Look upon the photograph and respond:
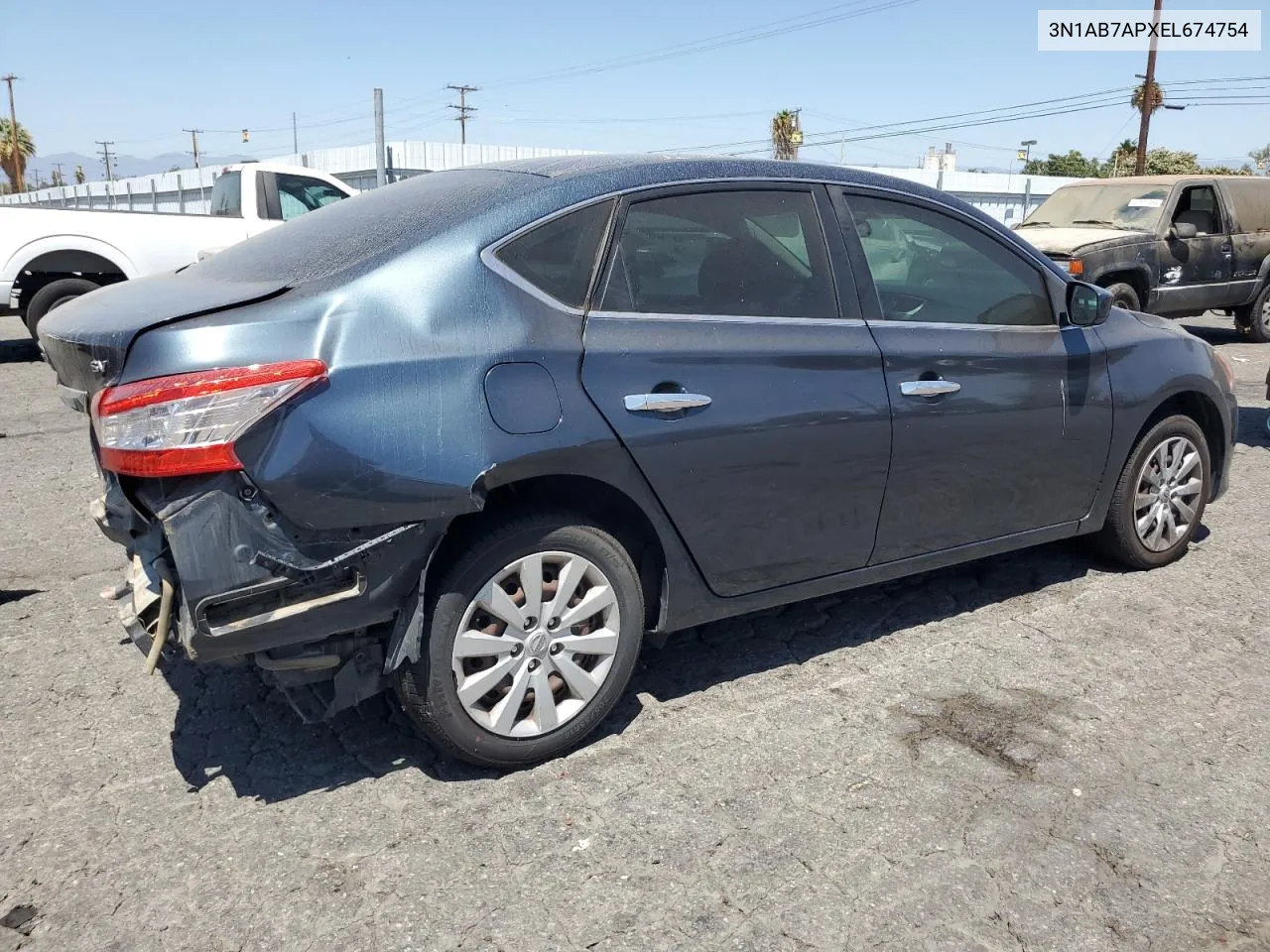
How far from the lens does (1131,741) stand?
334 centimetres

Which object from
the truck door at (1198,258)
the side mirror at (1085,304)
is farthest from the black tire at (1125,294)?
the side mirror at (1085,304)

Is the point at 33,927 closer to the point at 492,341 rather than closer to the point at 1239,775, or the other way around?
the point at 492,341

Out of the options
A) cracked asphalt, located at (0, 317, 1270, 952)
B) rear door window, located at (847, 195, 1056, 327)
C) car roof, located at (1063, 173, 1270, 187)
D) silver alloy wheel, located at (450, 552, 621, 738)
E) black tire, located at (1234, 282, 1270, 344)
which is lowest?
cracked asphalt, located at (0, 317, 1270, 952)

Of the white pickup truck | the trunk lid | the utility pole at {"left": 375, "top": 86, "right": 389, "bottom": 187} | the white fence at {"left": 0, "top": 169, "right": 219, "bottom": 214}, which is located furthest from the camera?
the white fence at {"left": 0, "top": 169, "right": 219, "bottom": 214}

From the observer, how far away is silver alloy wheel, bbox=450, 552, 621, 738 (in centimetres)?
295

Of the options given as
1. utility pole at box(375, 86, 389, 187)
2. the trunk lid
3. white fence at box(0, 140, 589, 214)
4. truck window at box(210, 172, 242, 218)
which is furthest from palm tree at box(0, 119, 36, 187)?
the trunk lid

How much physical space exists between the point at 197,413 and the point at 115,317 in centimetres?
56

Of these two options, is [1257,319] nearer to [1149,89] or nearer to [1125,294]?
[1125,294]

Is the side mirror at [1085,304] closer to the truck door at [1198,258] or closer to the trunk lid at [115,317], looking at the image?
the trunk lid at [115,317]

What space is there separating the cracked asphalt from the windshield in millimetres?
8403

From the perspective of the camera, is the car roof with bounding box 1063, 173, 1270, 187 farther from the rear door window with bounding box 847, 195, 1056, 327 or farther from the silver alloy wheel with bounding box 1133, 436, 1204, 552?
the rear door window with bounding box 847, 195, 1056, 327

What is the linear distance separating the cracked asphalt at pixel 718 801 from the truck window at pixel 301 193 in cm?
793

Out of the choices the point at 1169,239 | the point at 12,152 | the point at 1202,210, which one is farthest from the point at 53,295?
the point at 12,152

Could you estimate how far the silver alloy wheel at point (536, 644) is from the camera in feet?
9.68
